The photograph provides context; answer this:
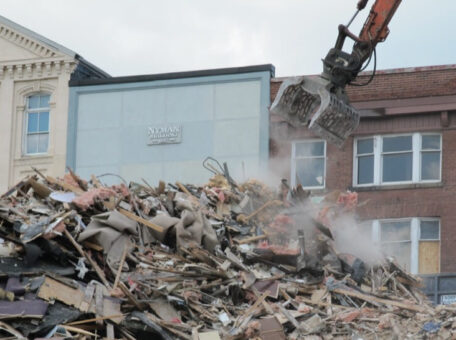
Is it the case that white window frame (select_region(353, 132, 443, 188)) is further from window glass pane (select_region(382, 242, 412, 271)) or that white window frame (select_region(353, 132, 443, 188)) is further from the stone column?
the stone column

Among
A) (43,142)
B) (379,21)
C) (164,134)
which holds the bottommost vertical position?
(43,142)

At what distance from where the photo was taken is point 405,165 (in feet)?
111

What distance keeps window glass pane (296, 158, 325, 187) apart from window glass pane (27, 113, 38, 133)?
10.1 meters

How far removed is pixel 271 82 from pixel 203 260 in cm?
1976

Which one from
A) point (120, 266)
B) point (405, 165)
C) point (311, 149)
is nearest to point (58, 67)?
point (311, 149)

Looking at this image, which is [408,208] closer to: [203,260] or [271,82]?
[271,82]

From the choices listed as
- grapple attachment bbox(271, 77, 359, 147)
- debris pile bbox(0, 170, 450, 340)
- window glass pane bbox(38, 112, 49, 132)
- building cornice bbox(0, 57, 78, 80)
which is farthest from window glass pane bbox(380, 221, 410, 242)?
grapple attachment bbox(271, 77, 359, 147)

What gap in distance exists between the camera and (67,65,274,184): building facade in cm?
3638

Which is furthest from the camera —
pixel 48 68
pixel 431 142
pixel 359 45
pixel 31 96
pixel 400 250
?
pixel 31 96

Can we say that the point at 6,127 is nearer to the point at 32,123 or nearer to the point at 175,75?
the point at 32,123

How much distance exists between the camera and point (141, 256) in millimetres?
17016

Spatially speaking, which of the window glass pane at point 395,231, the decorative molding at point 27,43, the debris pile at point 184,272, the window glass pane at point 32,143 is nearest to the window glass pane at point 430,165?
the window glass pane at point 395,231

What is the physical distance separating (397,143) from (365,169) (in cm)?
123

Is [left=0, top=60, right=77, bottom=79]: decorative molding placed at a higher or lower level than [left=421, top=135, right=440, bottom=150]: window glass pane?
higher
